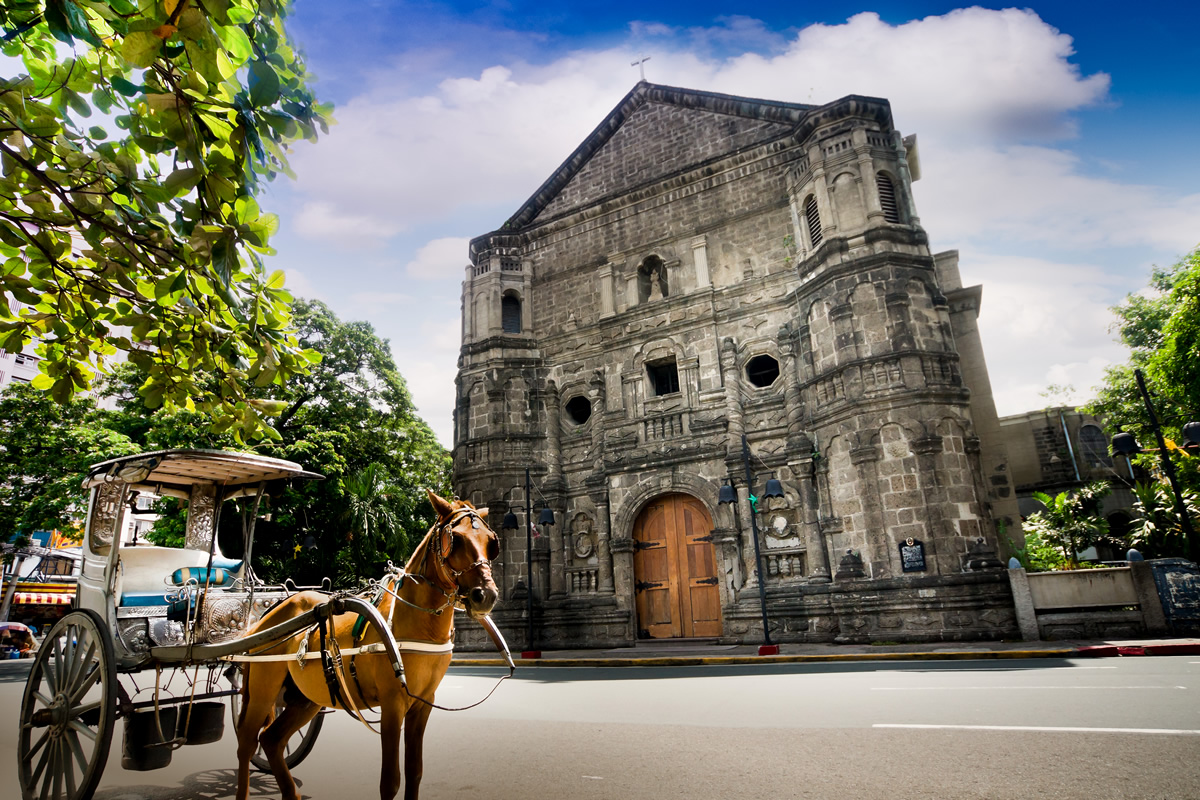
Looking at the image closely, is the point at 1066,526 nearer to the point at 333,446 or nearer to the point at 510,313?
the point at 510,313

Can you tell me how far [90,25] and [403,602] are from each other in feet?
10.9

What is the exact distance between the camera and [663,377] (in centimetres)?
1797

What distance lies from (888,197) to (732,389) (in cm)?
597

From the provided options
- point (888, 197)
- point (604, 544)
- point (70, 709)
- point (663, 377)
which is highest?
point (888, 197)

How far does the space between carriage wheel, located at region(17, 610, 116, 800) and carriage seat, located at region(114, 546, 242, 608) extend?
443mm

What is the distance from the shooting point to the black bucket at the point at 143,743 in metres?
4.26

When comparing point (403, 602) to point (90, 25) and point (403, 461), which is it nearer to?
point (90, 25)

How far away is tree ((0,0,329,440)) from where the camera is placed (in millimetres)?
2623

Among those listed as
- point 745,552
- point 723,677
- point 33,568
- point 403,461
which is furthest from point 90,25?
point 33,568

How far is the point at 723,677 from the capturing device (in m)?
9.78

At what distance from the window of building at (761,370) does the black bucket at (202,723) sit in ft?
45.5

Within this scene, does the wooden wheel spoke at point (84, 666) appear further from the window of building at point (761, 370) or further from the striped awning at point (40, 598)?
the striped awning at point (40, 598)

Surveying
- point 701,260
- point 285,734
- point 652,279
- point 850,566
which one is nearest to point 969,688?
point 850,566

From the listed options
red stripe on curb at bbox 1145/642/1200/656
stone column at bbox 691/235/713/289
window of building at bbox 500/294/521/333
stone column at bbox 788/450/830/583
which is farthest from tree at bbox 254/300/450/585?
red stripe on curb at bbox 1145/642/1200/656
